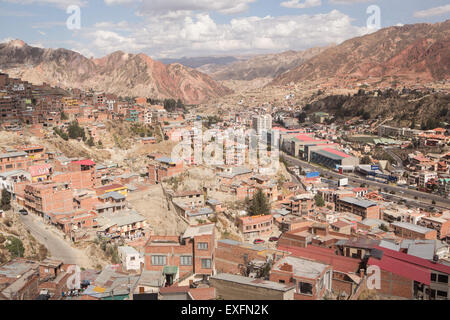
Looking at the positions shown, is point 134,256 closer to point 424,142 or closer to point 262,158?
point 262,158

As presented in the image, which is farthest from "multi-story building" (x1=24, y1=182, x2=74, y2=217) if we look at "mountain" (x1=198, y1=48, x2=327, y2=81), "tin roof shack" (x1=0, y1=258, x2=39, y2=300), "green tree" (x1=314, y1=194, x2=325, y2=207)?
"mountain" (x1=198, y1=48, x2=327, y2=81)

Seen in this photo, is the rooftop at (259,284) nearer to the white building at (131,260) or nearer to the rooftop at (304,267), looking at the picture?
the rooftop at (304,267)

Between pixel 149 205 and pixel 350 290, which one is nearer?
pixel 350 290

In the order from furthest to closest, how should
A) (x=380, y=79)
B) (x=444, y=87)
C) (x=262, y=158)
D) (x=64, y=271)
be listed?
(x=380, y=79), (x=444, y=87), (x=262, y=158), (x=64, y=271)

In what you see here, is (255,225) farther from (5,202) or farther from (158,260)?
(5,202)

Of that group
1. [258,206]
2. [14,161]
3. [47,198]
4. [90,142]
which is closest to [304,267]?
[258,206]

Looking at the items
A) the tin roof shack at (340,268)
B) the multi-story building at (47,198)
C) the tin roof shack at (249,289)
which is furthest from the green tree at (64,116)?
the tin roof shack at (249,289)

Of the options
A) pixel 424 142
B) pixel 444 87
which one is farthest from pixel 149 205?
pixel 444 87
